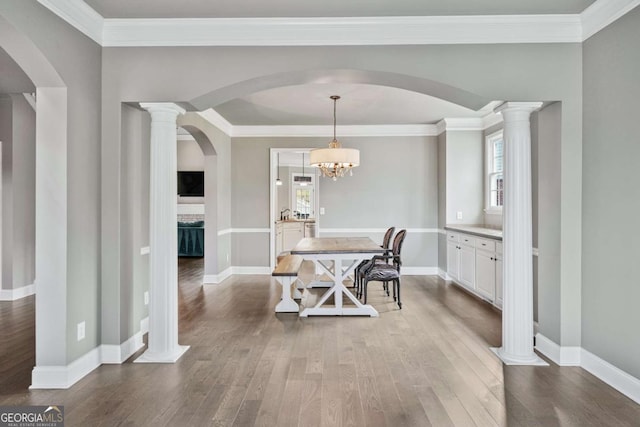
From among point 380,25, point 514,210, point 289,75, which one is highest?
point 380,25

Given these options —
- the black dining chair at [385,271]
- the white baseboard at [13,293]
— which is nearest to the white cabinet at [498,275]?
the black dining chair at [385,271]

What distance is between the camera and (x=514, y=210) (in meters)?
3.04

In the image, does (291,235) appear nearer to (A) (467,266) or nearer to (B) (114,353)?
(A) (467,266)

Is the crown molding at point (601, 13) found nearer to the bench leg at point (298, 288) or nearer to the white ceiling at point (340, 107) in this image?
the white ceiling at point (340, 107)

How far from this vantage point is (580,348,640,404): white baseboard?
2.41 meters

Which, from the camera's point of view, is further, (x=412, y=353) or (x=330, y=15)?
(x=412, y=353)

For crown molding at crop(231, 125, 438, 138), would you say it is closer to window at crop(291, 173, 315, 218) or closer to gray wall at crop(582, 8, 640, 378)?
gray wall at crop(582, 8, 640, 378)

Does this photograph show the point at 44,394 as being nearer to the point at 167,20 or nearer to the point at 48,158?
the point at 48,158

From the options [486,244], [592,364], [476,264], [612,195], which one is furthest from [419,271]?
[612,195]

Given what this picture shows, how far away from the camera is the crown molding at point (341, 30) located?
290cm

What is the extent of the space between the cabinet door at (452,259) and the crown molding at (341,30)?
3.50 m

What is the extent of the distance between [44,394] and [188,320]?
65.2 inches

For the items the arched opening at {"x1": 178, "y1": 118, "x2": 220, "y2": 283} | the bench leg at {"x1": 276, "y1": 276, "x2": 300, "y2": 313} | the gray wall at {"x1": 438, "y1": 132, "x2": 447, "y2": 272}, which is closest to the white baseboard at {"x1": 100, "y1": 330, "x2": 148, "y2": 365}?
the bench leg at {"x1": 276, "y1": 276, "x2": 300, "y2": 313}

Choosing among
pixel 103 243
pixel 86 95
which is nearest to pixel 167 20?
pixel 86 95
